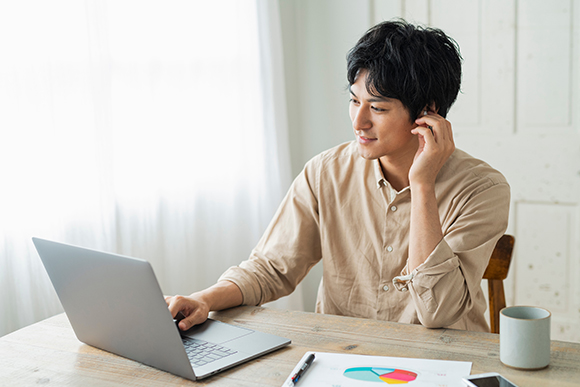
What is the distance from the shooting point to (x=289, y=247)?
1.47m

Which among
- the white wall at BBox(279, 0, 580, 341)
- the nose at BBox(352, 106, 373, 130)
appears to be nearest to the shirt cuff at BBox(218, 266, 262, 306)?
the nose at BBox(352, 106, 373, 130)

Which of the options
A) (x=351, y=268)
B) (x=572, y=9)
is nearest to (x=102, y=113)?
(x=351, y=268)

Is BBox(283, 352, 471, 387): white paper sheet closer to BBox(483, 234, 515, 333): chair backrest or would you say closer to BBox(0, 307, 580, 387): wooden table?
BBox(0, 307, 580, 387): wooden table

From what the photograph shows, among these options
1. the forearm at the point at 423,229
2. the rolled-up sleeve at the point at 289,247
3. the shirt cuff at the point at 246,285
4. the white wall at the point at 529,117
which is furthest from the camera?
the white wall at the point at 529,117

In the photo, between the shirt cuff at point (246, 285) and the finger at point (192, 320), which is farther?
the shirt cuff at point (246, 285)

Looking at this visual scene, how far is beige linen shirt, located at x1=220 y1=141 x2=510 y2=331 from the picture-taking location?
1257 millimetres

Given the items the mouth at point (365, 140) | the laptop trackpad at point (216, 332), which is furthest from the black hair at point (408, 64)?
the laptop trackpad at point (216, 332)

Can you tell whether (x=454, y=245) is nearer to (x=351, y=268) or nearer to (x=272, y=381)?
(x=351, y=268)

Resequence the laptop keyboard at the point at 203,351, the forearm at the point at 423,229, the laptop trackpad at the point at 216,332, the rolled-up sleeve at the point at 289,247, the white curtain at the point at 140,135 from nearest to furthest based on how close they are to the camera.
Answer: the laptop keyboard at the point at 203,351 < the laptop trackpad at the point at 216,332 < the forearm at the point at 423,229 < the rolled-up sleeve at the point at 289,247 < the white curtain at the point at 140,135

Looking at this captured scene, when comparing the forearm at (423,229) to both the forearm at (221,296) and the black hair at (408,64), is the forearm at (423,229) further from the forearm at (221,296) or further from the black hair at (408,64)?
the forearm at (221,296)

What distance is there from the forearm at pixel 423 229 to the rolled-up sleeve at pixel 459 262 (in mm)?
28

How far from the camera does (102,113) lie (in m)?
1.89

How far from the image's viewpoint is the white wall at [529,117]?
2.35 m

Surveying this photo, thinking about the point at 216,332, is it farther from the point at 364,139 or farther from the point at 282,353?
the point at 364,139
